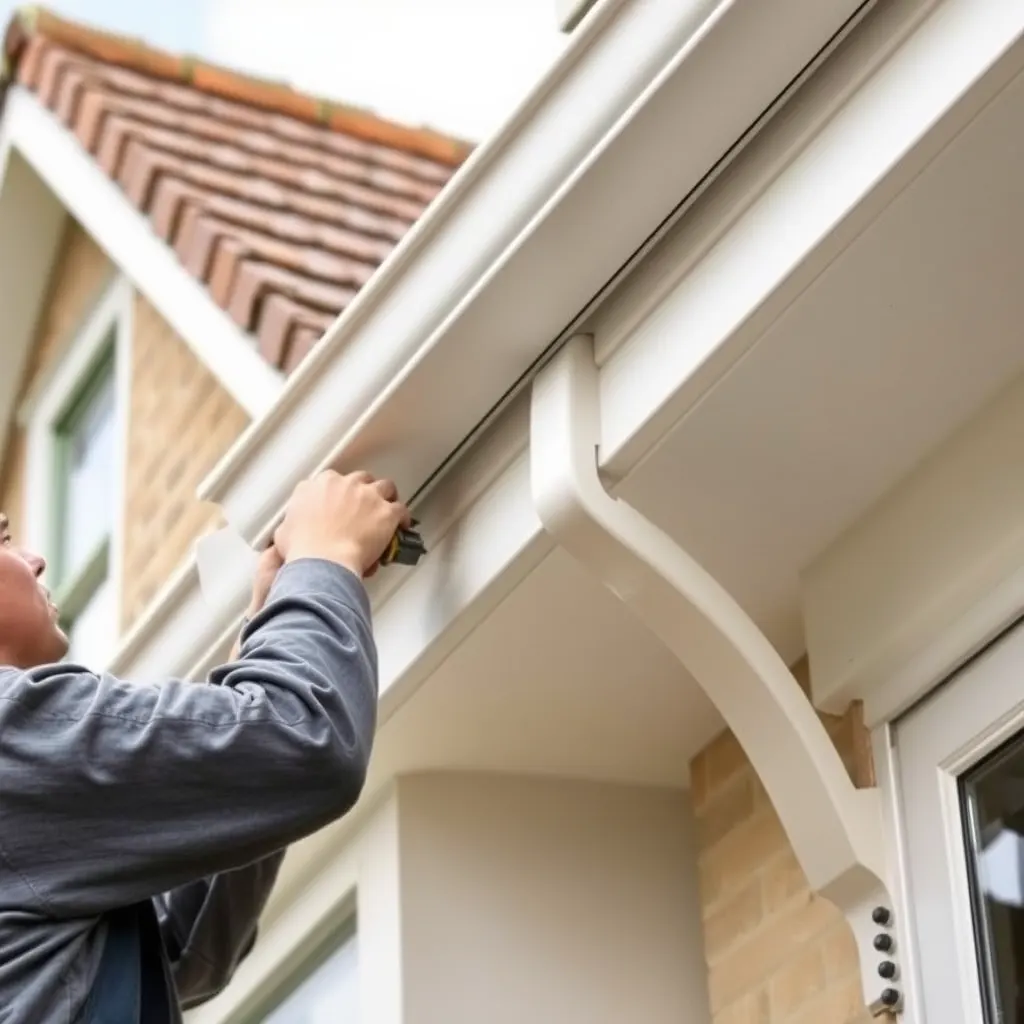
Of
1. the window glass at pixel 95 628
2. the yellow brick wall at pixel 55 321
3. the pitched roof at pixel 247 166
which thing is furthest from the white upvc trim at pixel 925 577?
the yellow brick wall at pixel 55 321

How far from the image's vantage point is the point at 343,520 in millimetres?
3094

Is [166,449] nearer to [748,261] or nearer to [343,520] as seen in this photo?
[343,520]

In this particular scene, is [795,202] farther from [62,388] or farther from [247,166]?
[62,388]

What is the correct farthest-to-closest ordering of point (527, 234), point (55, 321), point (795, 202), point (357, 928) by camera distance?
1. point (55, 321)
2. point (357, 928)
3. point (527, 234)
4. point (795, 202)

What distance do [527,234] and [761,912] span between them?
1.14 m

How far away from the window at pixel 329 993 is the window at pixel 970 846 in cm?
125

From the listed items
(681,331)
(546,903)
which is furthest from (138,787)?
(546,903)

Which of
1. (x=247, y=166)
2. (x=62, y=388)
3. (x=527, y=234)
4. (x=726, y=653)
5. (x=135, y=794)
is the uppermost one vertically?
(x=62, y=388)

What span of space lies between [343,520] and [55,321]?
202 inches

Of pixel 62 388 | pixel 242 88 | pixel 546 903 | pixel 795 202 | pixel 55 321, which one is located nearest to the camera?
pixel 795 202

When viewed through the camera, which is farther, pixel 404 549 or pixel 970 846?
pixel 404 549

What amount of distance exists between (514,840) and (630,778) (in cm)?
22

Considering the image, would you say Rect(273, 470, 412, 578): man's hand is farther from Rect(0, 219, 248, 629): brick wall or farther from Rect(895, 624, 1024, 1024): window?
Rect(0, 219, 248, 629): brick wall

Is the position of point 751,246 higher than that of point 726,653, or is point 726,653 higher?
Result: point 751,246
